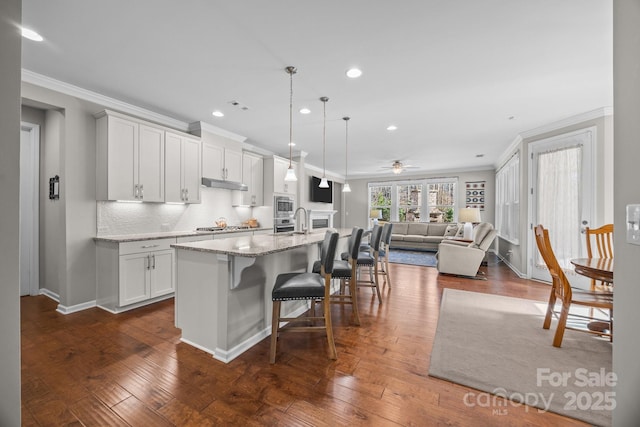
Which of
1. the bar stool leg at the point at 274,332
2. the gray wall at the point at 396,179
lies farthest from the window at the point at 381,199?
the bar stool leg at the point at 274,332

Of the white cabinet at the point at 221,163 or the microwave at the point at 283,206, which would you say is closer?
the white cabinet at the point at 221,163

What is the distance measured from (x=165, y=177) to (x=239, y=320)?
2639mm

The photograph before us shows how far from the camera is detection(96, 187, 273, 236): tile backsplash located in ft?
11.3

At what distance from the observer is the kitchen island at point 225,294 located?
2.09 m

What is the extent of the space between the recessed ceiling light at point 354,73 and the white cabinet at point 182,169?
8.85 ft

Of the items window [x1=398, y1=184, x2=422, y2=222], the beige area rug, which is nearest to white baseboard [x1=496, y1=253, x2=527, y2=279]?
the beige area rug

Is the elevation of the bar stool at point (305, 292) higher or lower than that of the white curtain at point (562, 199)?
lower

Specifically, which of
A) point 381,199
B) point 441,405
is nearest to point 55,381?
point 441,405

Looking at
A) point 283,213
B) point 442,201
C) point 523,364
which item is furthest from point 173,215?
point 442,201

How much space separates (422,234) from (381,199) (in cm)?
211

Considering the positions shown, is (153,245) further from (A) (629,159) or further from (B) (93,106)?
(A) (629,159)

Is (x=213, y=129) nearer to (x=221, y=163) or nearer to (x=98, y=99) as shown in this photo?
(x=221, y=163)

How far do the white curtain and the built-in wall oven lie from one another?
4679 mm

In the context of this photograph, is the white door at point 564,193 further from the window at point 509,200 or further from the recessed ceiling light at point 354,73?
the recessed ceiling light at point 354,73
